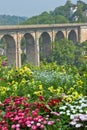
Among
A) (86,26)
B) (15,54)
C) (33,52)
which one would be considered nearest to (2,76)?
(15,54)

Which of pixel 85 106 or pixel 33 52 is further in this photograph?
pixel 33 52

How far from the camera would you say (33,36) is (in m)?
61.9

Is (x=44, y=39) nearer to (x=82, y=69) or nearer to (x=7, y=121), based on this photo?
(x=82, y=69)

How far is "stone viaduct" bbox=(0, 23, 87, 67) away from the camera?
182 ft

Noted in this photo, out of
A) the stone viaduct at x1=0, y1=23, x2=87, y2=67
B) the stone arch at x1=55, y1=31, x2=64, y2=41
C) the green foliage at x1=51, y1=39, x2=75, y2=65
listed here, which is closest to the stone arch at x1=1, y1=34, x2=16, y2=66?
the stone viaduct at x1=0, y1=23, x2=87, y2=67

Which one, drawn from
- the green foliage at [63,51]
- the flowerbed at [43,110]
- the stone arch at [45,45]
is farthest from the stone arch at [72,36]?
the flowerbed at [43,110]

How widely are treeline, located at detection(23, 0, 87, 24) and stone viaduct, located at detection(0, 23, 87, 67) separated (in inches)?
981

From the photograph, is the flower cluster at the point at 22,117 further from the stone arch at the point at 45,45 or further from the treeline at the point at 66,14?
the treeline at the point at 66,14

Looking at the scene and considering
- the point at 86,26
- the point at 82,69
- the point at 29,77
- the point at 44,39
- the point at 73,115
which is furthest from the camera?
the point at 86,26

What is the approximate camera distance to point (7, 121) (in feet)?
17.4

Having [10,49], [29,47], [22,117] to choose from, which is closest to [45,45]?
[29,47]

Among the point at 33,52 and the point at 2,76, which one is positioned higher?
the point at 2,76

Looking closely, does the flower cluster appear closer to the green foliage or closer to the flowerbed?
the flowerbed

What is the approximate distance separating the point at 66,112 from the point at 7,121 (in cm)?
79
